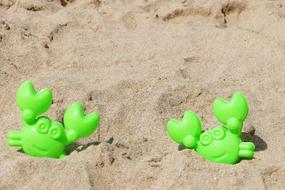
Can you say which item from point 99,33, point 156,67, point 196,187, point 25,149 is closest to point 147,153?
point 196,187

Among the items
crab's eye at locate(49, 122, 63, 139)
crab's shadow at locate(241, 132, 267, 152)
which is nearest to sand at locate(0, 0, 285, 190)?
crab's shadow at locate(241, 132, 267, 152)

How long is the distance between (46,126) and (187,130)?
1.96ft

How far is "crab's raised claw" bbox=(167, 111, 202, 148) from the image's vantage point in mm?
2387

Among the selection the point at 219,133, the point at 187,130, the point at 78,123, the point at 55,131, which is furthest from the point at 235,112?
the point at 55,131

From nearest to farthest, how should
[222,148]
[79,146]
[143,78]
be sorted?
[222,148] < [79,146] < [143,78]

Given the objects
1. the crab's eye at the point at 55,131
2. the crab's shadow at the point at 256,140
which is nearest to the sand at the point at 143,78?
the crab's shadow at the point at 256,140

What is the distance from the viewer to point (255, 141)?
2.60 meters

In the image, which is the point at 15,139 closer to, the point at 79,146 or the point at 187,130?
the point at 79,146

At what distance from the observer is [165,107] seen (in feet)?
9.28

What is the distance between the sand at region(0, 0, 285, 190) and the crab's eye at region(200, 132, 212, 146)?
2.8 inches

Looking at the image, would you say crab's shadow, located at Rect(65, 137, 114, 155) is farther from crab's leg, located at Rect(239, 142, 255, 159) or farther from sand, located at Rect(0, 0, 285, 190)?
crab's leg, located at Rect(239, 142, 255, 159)

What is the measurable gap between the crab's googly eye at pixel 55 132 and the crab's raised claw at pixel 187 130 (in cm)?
47

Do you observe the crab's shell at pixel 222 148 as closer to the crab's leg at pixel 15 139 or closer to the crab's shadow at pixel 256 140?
the crab's shadow at pixel 256 140

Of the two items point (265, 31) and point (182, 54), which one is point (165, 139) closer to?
point (182, 54)
